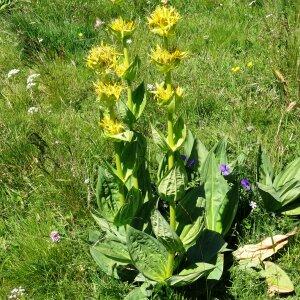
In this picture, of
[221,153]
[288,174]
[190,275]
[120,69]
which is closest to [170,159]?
[120,69]

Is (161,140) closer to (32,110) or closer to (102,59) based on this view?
(102,59)

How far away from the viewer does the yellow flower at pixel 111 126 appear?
6.61 feet

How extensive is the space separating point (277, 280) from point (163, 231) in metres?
0.64

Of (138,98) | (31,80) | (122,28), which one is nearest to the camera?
(122,28)

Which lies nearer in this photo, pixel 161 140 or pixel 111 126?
pixel 161 140

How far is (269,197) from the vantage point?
254cm

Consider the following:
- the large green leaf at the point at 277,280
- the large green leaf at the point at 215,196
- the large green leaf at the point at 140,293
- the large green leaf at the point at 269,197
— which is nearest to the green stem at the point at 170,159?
the large green leaf at the point at 140,293

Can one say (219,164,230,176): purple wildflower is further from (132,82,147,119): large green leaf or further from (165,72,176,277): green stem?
(132,82,147,119): large green leaf

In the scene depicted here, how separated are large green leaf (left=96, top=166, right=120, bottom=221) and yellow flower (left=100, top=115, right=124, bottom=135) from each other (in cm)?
37

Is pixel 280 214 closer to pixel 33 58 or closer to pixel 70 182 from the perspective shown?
pixel 70 182

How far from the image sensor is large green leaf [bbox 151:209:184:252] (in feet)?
6.43

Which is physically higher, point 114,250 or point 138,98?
point 138,98

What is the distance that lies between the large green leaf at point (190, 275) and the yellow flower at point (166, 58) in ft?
2.88

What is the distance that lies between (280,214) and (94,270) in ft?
3.46
